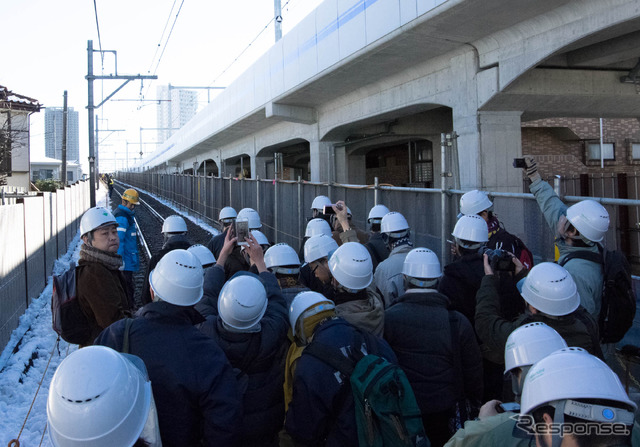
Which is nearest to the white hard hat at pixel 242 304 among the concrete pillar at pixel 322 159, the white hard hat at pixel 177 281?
the white hard hat at pixel 177 281

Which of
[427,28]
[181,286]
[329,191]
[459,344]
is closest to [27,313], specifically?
[329,191]

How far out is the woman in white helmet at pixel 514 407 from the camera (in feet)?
6.58

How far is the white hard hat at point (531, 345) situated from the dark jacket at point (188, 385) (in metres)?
1.38

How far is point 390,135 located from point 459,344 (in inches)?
708

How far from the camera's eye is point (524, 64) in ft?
34.6

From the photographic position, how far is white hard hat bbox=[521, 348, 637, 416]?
161 centimetres

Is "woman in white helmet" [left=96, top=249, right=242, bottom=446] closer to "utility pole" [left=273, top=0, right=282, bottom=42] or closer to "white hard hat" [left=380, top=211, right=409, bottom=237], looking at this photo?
"white hard hat" [left=380, top=211, right=409, bottom=237]

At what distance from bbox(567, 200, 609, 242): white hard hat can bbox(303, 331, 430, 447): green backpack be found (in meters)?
2.19

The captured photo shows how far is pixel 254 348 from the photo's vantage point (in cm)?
312

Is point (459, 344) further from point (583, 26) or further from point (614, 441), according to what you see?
point (583, 26)

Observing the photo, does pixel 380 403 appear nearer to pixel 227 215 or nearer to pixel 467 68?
pixel 227 215

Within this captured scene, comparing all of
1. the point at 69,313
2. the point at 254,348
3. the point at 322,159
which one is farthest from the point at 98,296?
the point at 322,159

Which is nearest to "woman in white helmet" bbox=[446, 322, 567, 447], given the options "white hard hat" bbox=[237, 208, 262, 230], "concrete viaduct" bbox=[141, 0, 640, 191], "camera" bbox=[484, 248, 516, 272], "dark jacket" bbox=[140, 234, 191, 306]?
"camera" bbox=[484, 248, 516, 272]

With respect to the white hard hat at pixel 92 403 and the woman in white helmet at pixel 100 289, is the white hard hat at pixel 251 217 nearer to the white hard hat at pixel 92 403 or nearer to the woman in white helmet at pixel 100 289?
the woman in white helmet at pixel 100 289
